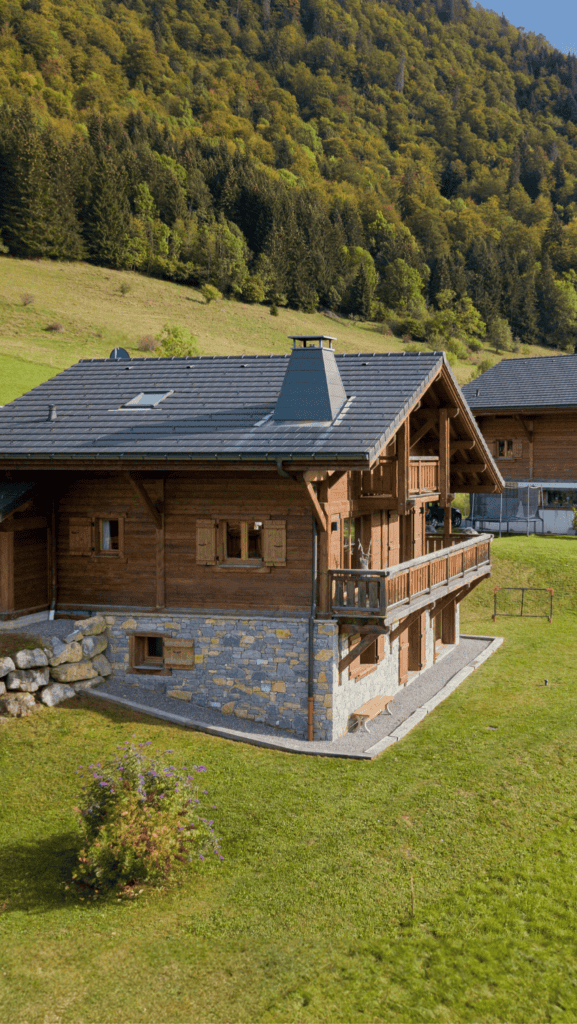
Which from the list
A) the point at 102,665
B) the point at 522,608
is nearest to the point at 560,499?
the point at 522,608

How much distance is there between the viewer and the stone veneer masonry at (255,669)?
17.0 m

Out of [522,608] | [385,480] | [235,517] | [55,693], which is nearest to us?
[55,693]

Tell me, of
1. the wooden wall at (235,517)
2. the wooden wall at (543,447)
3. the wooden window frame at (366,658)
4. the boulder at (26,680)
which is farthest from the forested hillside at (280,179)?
the boulder at (26,680)

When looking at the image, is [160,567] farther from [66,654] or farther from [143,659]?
[66,654]

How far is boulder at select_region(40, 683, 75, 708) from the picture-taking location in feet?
55.3

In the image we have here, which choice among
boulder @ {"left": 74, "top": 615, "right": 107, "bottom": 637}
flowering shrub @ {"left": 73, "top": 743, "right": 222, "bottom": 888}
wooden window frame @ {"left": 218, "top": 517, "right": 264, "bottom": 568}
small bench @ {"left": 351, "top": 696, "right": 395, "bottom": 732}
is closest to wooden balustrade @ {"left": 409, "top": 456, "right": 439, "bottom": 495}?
wooden window frame @ {"left": 218, "top": 517, "right": 264, "bottom": 568}

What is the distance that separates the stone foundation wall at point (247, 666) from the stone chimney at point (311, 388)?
409cm

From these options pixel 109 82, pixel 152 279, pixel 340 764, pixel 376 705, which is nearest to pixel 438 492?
pixel 376 705

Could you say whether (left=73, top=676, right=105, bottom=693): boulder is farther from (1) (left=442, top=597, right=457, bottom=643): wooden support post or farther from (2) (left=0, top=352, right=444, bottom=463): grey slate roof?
(1) (left=442, top=597, right=457, bottom=643): wooden support post

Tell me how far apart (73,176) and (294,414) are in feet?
263

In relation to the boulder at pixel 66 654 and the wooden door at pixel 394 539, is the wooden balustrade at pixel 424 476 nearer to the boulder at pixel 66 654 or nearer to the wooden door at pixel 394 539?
the wooden door at pixel 394 539

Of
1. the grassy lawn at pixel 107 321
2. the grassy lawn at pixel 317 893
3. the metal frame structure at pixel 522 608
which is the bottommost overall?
the grassy lawn at pixel 317 893

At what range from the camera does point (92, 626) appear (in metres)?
18.2

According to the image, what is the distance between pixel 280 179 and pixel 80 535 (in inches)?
4539
